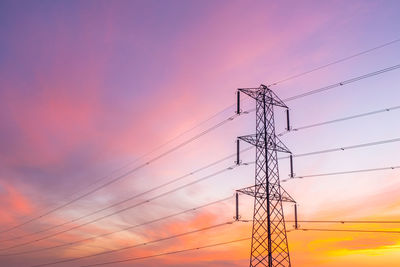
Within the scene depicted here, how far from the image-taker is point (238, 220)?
35469mm

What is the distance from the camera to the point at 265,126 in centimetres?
3788

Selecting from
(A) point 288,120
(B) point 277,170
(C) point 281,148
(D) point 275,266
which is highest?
(A) point 288,120

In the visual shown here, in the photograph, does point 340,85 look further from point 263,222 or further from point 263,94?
point 263,222

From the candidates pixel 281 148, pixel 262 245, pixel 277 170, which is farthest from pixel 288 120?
pixel 262 245

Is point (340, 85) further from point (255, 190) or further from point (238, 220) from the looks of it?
point (238, 220)

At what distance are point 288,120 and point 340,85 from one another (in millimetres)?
6735

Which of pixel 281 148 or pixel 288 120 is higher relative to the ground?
pixel 288 120

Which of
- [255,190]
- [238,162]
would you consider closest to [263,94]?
[238,162]

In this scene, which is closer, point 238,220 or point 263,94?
point 238,220

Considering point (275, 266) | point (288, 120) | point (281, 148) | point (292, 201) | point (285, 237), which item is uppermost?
point (288, 120)

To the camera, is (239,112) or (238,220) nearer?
(238,220)

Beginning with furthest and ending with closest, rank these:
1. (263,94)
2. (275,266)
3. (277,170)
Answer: (263,94), (277,170), (275,266)

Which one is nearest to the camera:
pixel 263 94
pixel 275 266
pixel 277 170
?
pixel 275 266

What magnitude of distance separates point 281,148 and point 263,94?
526cm
